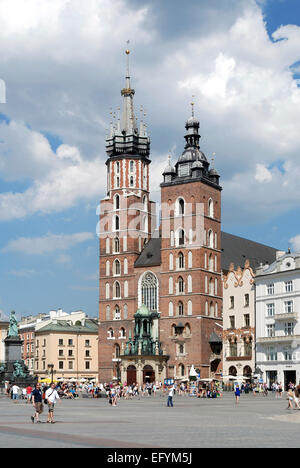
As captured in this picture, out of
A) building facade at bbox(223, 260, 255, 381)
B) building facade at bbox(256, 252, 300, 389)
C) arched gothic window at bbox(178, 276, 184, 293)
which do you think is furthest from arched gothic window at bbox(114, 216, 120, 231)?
building facade at bbox(256, 252, 300, 389)

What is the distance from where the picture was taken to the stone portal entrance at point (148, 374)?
86.2 metres

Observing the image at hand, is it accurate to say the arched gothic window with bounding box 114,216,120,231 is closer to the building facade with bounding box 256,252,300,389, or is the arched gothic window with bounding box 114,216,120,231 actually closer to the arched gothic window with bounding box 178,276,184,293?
the arched gothic window with bounding box 178,276,184,293

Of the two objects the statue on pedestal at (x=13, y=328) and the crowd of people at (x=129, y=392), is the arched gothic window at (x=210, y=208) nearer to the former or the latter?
the crowd of people at (x=129, y=392)

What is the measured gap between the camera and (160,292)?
297ft

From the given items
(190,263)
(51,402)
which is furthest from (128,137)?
(51,402)

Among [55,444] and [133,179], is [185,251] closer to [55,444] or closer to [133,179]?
[133,179]

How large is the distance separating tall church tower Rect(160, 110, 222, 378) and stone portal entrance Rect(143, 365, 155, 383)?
2.34 metres

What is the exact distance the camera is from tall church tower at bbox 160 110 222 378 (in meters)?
86.6

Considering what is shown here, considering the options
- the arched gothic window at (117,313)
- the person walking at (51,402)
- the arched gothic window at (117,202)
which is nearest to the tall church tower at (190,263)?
the arched gothic window at (117,313)

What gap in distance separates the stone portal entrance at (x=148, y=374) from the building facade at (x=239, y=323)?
8264 mm

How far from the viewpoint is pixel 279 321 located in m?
75.4

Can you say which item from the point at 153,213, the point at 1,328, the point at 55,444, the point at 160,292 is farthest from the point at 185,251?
the point at 55,444

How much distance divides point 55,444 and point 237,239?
85772 millimetres

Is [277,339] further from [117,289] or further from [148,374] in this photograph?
[117,289]
